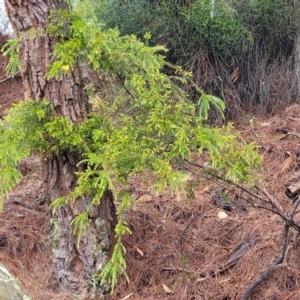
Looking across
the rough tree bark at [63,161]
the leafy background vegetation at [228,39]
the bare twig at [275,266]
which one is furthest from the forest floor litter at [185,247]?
the leafy background vegetation at [228,39]

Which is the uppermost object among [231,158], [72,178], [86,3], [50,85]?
[86,3]

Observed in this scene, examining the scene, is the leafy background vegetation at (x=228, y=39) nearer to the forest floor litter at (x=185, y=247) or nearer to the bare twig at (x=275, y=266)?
the forest floor litter at (x=185, y=247)

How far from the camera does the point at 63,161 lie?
10.1 feet

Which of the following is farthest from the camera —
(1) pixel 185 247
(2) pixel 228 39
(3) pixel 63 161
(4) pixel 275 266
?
(2) pixel 228 39

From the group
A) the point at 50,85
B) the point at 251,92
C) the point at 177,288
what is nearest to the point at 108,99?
the point at 50,85

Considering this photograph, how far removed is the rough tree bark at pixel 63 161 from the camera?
2.84 meters

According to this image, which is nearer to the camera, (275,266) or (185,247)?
(275,266)

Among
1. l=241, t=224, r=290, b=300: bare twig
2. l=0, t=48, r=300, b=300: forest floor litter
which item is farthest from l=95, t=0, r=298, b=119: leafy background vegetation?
l=241, t=224, r=290, b=300: bare twig

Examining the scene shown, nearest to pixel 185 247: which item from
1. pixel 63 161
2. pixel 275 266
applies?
pixel 275 266

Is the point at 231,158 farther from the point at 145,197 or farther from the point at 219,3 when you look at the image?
the point at 219,3

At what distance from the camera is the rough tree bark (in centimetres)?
284

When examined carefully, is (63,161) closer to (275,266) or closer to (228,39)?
(275,266)

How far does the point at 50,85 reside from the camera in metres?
2.91

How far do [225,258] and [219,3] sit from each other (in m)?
3.29
